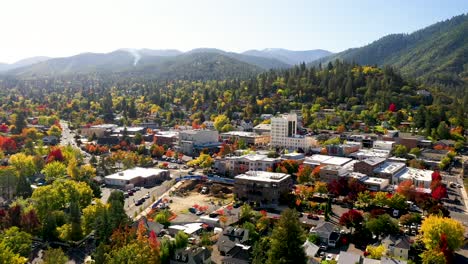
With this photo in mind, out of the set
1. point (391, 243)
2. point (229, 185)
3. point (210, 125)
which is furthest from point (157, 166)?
point (391, 243)

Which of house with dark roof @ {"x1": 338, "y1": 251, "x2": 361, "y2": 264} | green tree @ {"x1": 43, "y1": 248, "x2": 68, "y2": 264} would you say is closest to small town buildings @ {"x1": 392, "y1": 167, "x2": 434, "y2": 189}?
house with dark roof @ {"x1": 338, "y1": 251, "x2": 361, "y2": 264}

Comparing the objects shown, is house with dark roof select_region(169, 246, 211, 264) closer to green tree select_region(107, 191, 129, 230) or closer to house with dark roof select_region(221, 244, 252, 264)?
house with dark roof select_region(221, 244, 252, 264)

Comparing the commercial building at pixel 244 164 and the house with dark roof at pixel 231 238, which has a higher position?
the house with dark roof at pixel 231 238

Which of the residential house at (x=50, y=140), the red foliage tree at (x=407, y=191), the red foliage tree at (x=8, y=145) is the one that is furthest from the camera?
the residential house at (x=50, y=140)

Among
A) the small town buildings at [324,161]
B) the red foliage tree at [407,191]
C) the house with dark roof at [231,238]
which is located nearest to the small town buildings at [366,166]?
the small town buildings at [324,161]

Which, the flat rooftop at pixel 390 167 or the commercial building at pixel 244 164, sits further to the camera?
the commercial building at pixel 244 164

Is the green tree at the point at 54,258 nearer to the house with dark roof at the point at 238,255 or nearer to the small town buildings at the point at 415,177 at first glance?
the house with dark roof at the point at 238,255

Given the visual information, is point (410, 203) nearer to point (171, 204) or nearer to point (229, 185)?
point (229, 185)
